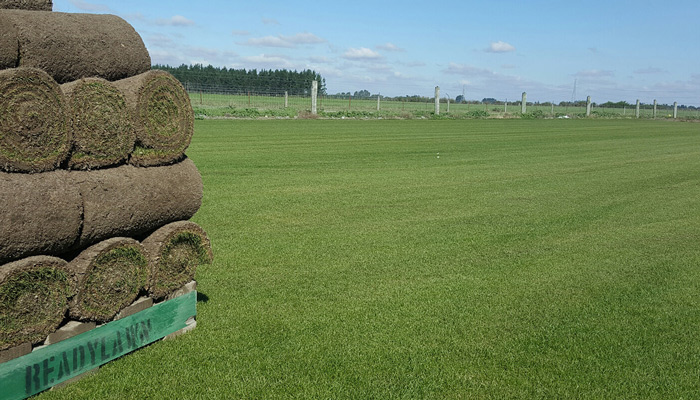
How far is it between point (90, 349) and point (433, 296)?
128 inches

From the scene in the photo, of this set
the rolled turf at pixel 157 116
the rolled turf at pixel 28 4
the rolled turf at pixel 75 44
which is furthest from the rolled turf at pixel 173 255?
the rolled turf at pixel 28 4

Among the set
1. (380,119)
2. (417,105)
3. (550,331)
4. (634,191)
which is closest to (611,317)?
(550,331)

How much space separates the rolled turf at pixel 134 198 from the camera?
4.24 m

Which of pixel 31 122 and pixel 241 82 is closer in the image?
pixel 31 122

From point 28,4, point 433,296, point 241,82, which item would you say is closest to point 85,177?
point 28,4

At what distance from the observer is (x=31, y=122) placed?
389 cm

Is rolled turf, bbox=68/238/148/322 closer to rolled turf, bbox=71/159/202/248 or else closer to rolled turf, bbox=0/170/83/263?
rolled turf, bbox=71/159/202/248

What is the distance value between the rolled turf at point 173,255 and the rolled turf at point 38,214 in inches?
31.0

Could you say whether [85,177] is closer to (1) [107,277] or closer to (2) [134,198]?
(2) [134,198]

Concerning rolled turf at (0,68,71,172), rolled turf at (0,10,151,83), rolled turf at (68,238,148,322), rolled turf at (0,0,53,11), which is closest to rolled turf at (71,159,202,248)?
rolled turf at (68,238,148,322)

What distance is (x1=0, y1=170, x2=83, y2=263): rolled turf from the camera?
12.0ft

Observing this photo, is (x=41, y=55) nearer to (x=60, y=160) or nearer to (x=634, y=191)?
(x=60, y=160)

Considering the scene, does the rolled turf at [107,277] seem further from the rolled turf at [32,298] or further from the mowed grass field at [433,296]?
the mowed grass field at [433,296]

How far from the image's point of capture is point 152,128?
480cm
